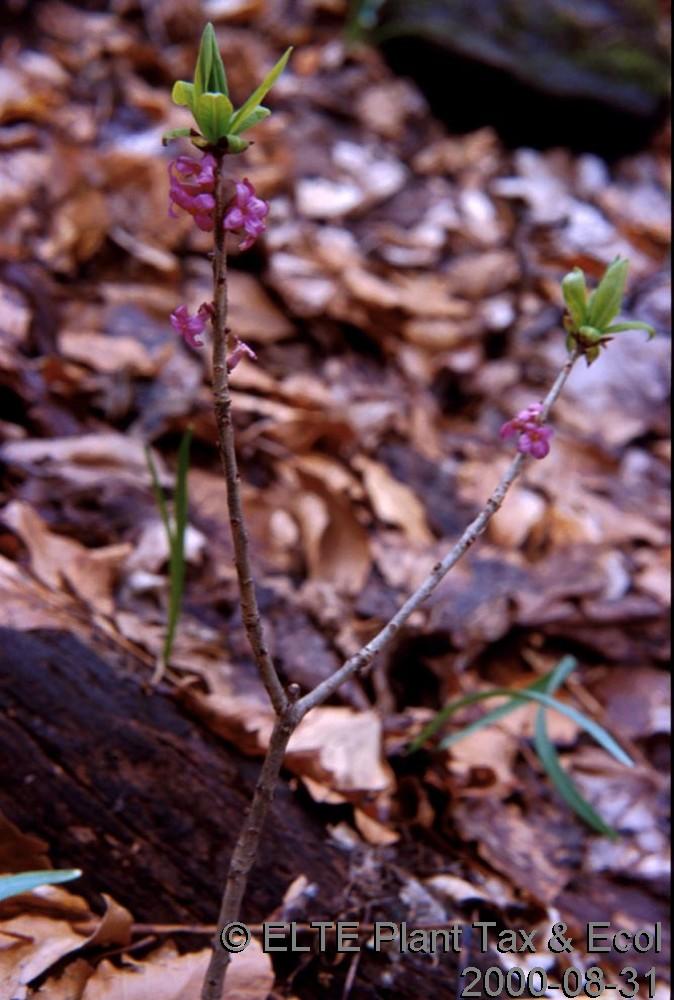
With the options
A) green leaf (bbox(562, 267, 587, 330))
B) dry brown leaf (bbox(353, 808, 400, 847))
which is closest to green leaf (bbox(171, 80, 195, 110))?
green leaf (bbox(562, 267, 587, 330))

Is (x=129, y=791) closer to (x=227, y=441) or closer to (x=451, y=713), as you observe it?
(x=451, y=713)

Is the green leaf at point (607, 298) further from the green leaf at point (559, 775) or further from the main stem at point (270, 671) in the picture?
the green leaf at point (559, 775)

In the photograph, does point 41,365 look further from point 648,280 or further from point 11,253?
point 648,280

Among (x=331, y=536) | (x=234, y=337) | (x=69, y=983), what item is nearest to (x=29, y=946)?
(x=69, y=983)

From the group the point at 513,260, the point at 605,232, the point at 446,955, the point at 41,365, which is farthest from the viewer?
the point at 605,232

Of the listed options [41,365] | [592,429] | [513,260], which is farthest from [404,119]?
[41,365]

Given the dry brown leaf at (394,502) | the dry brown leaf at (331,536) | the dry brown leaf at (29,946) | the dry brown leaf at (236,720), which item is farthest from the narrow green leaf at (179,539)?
the dry brown leaf at (394,502)

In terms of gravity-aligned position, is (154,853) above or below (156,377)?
below

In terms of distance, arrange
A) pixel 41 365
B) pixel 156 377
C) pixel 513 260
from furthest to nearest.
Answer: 1. pixel 513 260
2. pixel 156 377
3. pixel 41 365

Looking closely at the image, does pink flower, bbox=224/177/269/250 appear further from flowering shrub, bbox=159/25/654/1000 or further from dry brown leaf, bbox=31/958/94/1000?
dry brown leaf, bbox=31/958/94/1000
